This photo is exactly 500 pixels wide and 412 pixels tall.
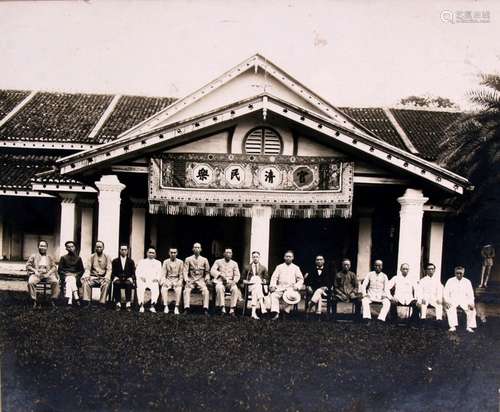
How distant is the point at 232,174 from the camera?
9.91 m

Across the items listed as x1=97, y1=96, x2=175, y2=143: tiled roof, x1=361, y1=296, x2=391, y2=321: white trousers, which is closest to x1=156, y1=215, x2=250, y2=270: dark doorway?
x1=97, y1=96, x2=175, y2=143: tiled roof

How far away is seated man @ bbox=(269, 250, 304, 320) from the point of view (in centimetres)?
934

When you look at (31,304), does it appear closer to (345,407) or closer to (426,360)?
(345,407)

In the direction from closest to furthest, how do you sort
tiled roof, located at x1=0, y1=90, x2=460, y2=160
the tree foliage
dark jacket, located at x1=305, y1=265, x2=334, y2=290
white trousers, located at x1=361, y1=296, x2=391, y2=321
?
white trousers, located at x1=361, y1=296, x2=391, y2=321 → dark jacket, located at x1=305, y1=265, x2=334, y2=290 → the tree foliage → tiled roof, located at x1=0, y1=90, x2=460, y2=160

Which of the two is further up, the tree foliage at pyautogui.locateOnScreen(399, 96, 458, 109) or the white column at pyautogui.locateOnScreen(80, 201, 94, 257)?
the tree foliage at pyautogui.locateOnScreen(399, 96, 458, 109)

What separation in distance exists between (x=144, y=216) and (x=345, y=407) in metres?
7.81

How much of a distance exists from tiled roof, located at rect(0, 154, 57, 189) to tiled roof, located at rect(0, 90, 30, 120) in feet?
5.26

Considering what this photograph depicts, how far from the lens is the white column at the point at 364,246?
13133 mm

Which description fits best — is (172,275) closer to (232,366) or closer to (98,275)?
(98,275)

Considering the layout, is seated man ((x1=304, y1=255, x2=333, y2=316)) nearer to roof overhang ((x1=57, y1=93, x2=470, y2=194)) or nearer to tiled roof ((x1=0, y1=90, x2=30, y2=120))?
roof overhang ((x1=57, y1=93, x2=470, y2=194))

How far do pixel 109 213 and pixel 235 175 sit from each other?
2.46m

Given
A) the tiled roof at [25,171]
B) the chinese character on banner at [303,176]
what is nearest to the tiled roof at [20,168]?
the tiled roof at [25,171]

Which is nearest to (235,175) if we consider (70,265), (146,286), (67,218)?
(146,286)

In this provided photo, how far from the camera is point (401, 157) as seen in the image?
31.7 feet
